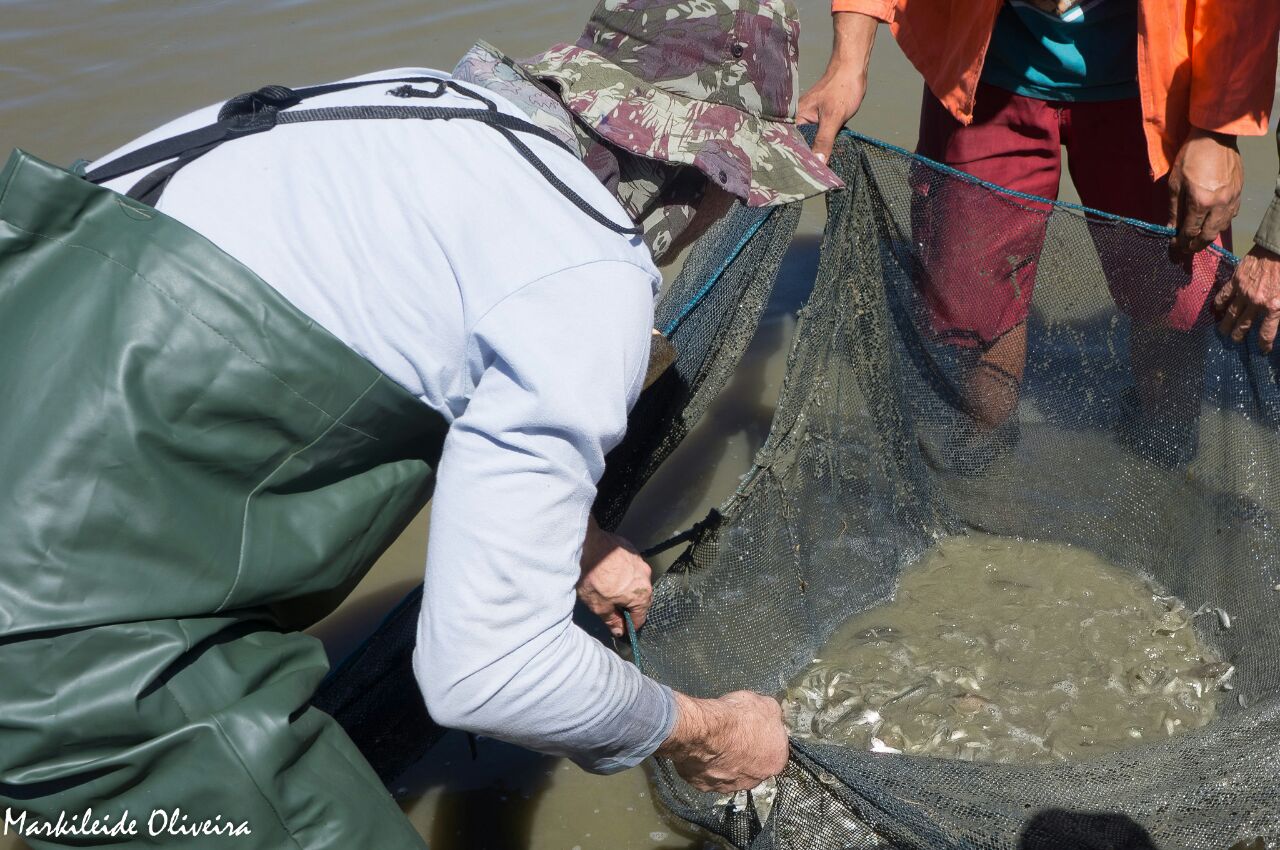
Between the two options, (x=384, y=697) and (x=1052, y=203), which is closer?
(x=384, y=697)

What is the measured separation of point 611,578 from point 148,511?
41.7 inches

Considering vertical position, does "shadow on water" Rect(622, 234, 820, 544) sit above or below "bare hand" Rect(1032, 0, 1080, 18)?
below

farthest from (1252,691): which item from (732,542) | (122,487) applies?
(122,487)

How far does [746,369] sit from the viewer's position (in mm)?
4043

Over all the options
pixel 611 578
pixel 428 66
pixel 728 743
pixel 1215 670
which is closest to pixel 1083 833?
pixel 728 743

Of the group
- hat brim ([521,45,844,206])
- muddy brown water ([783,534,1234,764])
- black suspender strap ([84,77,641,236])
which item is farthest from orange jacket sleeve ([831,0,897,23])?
black suspender strap ([84,77,641,236])

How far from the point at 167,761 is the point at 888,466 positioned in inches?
82.7

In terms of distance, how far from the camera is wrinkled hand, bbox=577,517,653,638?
227 centimetres

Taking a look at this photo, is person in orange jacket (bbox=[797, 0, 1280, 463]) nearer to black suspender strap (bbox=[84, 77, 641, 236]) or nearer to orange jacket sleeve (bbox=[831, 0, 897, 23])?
orange jacket sleeve (bbox=[831, 0, 897, 23])

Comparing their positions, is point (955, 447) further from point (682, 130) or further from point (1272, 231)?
point (682, 130)

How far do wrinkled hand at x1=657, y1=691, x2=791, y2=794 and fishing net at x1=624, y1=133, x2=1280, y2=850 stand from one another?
100mm

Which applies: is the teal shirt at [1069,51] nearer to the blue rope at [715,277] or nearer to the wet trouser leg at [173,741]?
the blue rope at [715,277]

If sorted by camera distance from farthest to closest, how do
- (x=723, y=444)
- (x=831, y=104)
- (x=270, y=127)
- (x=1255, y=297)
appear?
(x=723, y=444) → (x=831, y=104) → (x=1255, y=297) → (x=270, y=127)

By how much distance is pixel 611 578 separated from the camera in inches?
90.1
